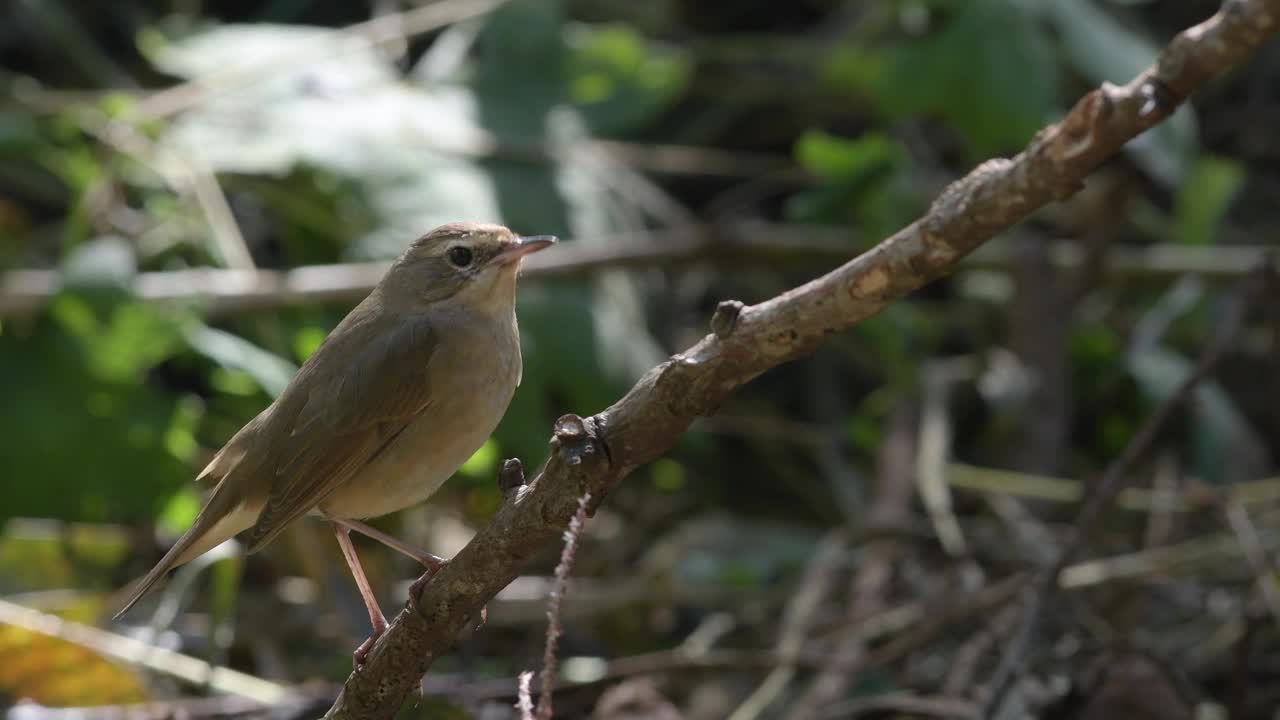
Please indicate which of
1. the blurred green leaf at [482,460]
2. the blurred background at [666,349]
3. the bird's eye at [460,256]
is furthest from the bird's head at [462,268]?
the blurred background at [666,349]

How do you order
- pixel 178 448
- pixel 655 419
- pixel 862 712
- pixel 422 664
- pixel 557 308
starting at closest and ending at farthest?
pixel 655 419 < pixel 422 664 < pixel 862 712 < pixel 178 448 < pixel 557 308

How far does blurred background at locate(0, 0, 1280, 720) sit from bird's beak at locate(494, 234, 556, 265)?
3.13 feet

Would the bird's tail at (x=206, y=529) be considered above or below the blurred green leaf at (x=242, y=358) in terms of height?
below

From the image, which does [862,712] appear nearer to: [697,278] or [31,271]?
[697,278]

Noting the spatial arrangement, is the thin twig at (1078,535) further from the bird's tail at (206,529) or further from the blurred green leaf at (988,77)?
the bird's tail at (206,529)

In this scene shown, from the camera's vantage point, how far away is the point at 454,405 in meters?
3.38

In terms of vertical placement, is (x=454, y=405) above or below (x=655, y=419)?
above

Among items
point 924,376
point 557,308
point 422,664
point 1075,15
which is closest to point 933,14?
point 1075,15

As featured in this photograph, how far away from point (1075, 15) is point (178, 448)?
3.28m

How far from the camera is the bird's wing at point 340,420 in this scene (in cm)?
343

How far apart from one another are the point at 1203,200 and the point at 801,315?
13.1 feet

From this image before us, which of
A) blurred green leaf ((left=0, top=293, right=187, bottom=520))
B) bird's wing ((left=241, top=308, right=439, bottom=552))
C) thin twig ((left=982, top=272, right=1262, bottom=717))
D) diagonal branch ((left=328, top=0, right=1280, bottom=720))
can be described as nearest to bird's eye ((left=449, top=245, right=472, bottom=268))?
bird's wing ((left=241, top=308, right=439, bottom=552))

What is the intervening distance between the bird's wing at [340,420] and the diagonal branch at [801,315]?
2.62ft

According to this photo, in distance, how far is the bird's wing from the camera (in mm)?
3434
